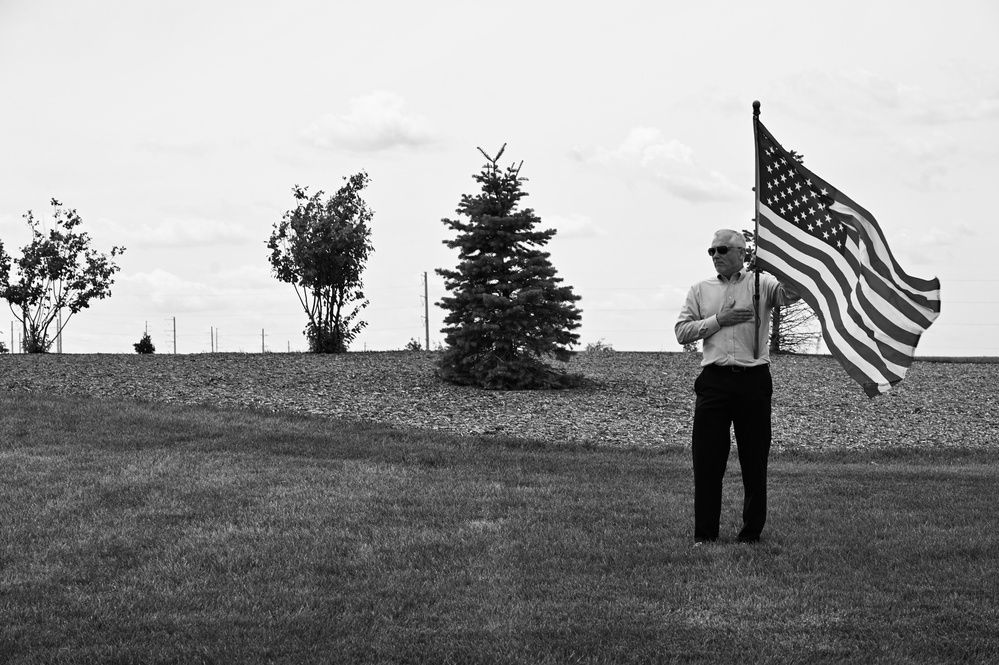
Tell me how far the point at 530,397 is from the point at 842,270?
9863 mm

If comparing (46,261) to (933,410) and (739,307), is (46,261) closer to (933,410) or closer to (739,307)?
(933,410)

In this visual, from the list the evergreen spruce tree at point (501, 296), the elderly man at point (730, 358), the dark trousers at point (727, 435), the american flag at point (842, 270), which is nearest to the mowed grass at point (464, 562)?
the dark trousers at point (727, 435)

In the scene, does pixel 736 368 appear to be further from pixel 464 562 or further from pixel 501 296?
pixel 501 296

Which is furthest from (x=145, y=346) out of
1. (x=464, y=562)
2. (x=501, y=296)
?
(x=464, y=562)

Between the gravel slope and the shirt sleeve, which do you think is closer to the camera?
the shirt sleeve

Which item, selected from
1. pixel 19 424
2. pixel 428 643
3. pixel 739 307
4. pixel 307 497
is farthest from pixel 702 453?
pixel 19 424

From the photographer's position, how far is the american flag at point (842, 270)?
23.2 feet

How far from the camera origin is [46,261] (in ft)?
80.8

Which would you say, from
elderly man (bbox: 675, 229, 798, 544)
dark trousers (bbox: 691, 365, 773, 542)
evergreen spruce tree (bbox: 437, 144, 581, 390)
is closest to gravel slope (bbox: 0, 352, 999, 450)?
Answer: evergreen spruce tree (bbox: 437, 144, 581, 390)

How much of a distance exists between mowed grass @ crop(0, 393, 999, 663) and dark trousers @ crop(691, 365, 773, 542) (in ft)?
0.83

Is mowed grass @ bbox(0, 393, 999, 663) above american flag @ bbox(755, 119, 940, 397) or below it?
below

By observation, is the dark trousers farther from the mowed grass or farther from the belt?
the mowed grass

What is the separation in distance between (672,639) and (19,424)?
1051cm

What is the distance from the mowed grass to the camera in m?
5.24
